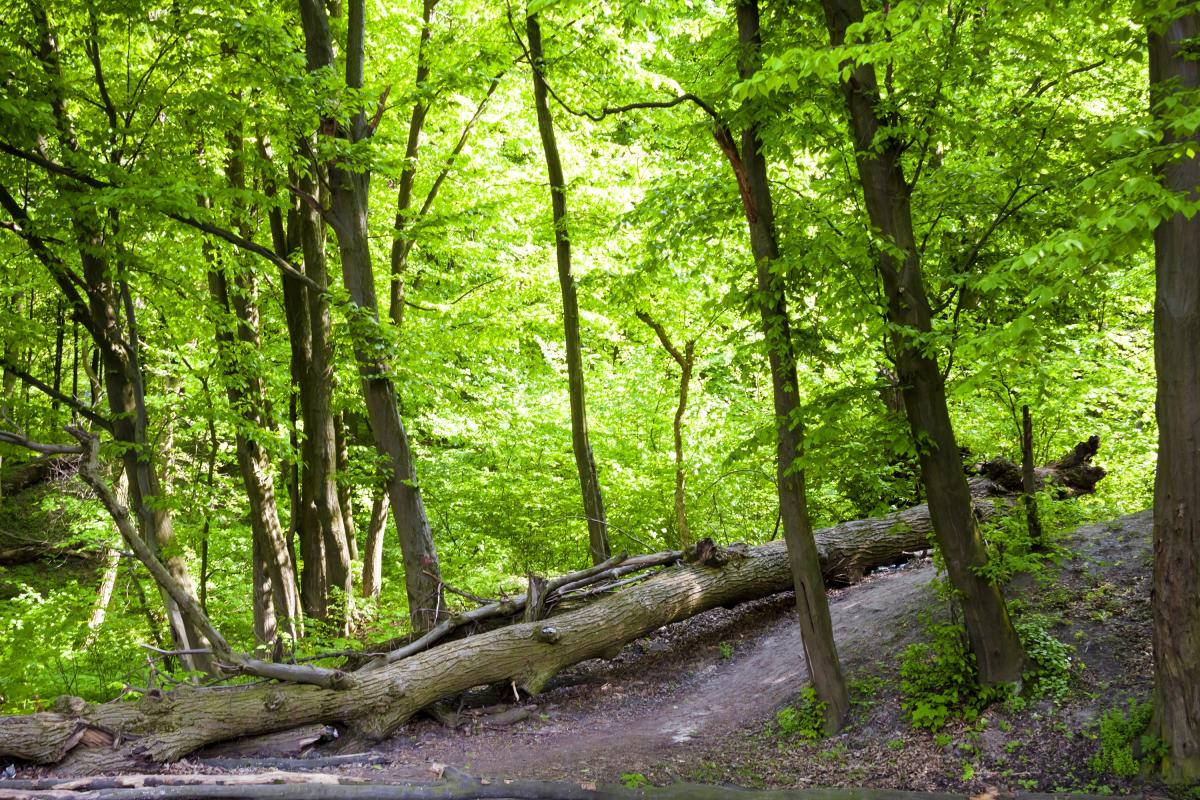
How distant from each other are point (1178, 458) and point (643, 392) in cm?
1024

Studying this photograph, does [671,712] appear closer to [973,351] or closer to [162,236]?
[973,351]

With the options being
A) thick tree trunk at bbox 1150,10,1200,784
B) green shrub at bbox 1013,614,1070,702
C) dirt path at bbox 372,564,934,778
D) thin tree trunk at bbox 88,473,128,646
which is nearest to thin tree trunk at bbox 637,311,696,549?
dirt path at bbox 372,564,934,778

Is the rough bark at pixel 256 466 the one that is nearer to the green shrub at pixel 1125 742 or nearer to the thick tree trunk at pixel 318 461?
the thick tree trunk at pixel 318 461

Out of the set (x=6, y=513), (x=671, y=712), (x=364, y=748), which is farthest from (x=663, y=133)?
(x=6, y=513)

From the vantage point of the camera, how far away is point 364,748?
6.96 metres

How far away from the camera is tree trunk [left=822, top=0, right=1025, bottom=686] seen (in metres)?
6.46

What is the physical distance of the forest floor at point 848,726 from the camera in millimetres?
5832

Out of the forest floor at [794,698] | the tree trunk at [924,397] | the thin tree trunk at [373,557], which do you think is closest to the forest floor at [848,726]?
the forest floor at [794,698]

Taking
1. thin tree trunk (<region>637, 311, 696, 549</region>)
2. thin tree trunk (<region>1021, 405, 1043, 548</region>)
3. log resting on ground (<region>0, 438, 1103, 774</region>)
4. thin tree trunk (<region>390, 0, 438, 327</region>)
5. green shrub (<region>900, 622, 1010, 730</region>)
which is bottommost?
green shrub (<region>900, 622, 1010, 730</region>)

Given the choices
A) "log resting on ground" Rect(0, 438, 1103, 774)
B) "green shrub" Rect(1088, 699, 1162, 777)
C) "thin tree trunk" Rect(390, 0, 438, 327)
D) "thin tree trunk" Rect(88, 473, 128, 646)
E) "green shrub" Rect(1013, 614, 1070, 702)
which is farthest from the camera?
"thin tree trunk" Rect(88, 473, 128, 646)

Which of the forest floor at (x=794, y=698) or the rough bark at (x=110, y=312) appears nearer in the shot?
the forest floor at (x=794, y=698)

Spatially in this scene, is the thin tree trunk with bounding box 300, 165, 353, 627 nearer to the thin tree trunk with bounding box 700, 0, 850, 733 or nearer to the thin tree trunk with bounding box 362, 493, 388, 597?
the thin tree trunk with bounding box 362, 493, 388, 597

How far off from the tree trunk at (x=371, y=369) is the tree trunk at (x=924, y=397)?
5426 mm

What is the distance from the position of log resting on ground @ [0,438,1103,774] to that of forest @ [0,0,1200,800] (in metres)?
0.04
